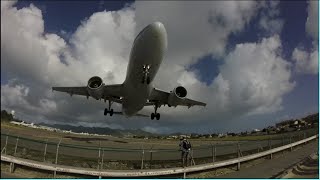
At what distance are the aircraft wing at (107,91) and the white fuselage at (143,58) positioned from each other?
4.76 feet

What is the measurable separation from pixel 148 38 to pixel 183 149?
9.96 m

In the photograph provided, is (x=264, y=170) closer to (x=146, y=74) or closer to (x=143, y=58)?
(x=143, y=58)

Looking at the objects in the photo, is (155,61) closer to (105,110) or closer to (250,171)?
(250,171)

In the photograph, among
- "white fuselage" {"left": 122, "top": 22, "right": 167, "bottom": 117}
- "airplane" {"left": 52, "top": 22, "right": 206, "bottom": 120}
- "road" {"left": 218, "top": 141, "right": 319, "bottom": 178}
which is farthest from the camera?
"airplane" {"left": 52, "top": 22, "right": 206, "bottom": 120}

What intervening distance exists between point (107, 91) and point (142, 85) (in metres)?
6.92

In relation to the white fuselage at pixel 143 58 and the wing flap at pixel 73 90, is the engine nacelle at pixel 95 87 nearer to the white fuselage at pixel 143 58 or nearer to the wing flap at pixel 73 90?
the white fuselage at pixel 143 58

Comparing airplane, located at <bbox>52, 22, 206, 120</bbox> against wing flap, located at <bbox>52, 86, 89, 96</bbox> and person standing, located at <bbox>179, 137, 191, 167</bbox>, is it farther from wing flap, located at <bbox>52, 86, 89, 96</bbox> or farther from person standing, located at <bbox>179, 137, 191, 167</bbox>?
person standing, located at <bbox>179, 137, 191, 167</bbox>

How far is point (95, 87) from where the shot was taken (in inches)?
1483

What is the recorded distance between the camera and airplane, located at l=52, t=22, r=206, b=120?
28758mm

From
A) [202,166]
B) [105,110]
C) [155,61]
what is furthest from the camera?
[105,110]

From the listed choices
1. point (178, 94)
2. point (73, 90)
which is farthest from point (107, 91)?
point (178, 94)

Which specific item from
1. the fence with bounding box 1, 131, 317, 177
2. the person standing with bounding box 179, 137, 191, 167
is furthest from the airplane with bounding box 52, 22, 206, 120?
the person standing with bounding box 179, 137, 191, 167

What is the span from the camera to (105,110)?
4712 cm

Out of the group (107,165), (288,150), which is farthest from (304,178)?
(288,150)
